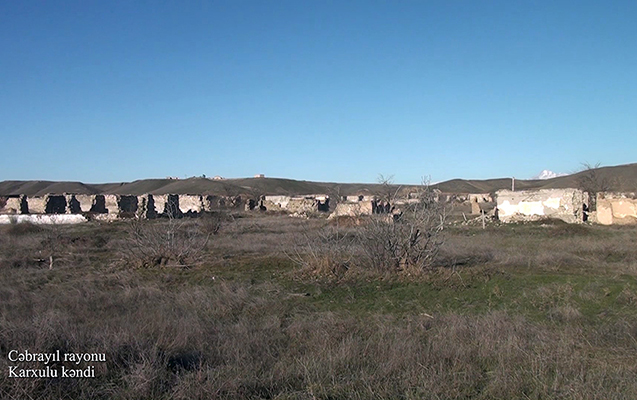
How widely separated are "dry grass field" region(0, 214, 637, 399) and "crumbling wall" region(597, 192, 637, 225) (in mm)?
11302

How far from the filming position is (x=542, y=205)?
25.3 meters

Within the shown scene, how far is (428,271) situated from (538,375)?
5.98 meters

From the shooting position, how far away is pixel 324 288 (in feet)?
30.1

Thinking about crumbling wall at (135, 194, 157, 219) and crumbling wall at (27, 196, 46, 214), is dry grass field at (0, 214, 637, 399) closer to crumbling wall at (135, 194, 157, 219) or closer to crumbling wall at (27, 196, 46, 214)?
crumbling wall at (135, 194, 157, 219)

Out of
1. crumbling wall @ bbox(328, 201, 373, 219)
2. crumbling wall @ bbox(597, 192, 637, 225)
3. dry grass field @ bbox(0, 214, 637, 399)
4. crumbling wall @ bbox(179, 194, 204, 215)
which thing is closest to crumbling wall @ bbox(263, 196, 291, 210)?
crumbling wall @ bbox(179, 194, 204, 215)

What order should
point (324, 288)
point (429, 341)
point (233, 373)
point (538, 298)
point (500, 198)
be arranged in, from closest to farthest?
1. point (233, 373)
2. point (429, 341)
3. point (538, 298)
4. point (324, 288)
5. point (500, 198)

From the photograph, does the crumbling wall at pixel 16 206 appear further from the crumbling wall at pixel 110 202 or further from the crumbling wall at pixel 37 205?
the crumbling wall at pixel 110 202

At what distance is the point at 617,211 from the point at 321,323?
2343 centimetres

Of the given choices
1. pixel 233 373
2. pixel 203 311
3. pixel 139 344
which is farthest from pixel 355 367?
pixel 203 311

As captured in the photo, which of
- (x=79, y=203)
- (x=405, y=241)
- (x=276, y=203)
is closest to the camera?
(x=405, y=241)

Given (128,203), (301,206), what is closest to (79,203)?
(128,203)

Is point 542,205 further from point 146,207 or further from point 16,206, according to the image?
point 16,206

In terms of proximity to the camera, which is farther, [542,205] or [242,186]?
[242,186]

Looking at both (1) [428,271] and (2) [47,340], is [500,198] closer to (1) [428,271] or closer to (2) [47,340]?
(1) [428,271]
